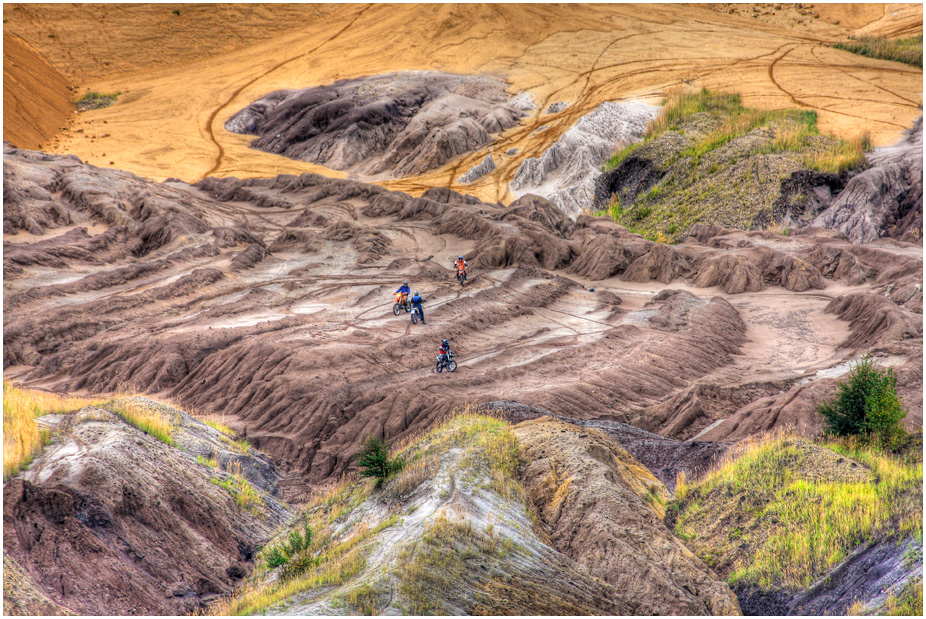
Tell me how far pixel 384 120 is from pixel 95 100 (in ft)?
91.3

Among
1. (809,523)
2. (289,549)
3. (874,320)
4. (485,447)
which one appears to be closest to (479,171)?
(874,320)

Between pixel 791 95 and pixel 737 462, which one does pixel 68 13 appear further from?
pixel 737 462

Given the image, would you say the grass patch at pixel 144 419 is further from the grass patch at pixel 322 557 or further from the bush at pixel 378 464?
the bush at pixel 378 464

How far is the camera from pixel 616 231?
3459cm

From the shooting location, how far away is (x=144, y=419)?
537 inches

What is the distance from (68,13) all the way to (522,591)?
7848 cm

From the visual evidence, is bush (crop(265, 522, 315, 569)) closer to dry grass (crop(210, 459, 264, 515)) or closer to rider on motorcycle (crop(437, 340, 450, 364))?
dry grass (crop(210, 459, 264, 515))

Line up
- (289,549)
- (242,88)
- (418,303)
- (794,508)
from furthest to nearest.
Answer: (242,88) → (418,303) → (289,549) → (794,508)

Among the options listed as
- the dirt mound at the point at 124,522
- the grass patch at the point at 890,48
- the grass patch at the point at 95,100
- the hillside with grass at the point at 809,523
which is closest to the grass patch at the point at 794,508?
the hillside with grass at the point at 809,523

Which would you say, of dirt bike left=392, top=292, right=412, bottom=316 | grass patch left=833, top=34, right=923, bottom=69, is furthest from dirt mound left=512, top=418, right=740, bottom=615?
grass patch left=833, top=34, right=923, bottom=69

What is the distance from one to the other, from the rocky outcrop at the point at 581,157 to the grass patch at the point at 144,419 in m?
31.1

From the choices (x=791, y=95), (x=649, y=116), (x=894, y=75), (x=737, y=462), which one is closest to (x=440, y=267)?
(x=737, y=462)

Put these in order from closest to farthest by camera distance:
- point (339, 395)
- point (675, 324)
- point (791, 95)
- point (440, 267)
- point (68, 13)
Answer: point (339, 395) → point (675, 324) → point (440, 267) → point (791, 95) → point (68, 13)

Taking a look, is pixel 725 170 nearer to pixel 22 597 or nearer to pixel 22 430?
pixel 22 430
